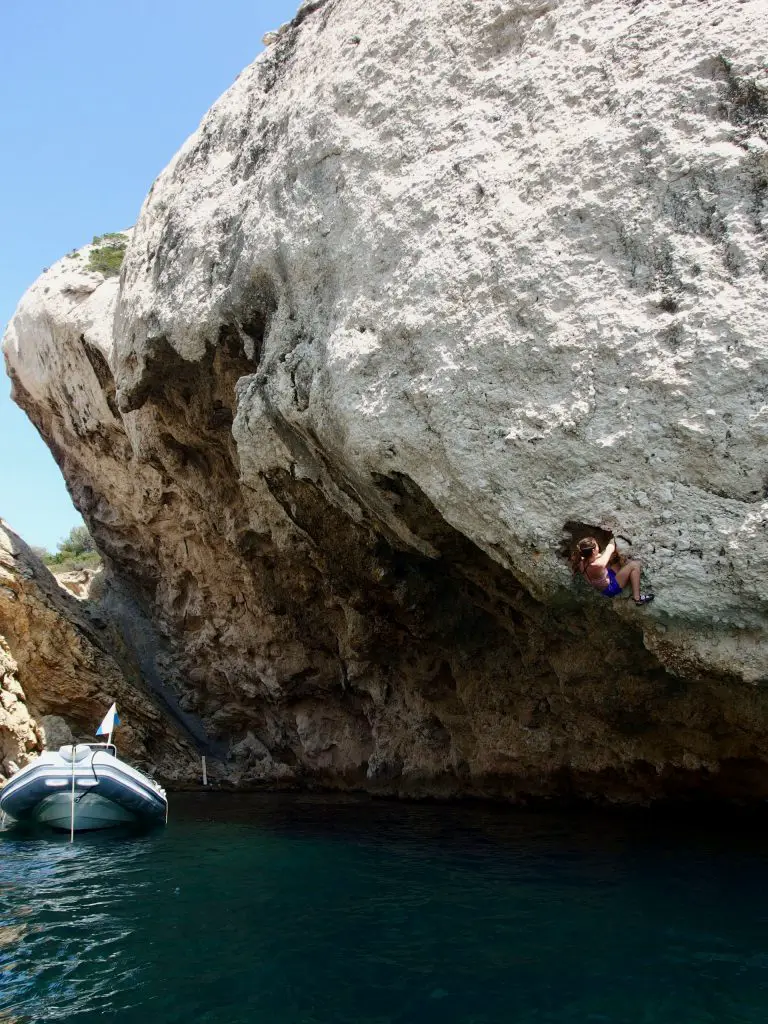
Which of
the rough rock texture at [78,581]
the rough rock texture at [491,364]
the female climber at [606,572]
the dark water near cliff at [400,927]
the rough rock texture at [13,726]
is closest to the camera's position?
the dark water near cliff at [400,927]

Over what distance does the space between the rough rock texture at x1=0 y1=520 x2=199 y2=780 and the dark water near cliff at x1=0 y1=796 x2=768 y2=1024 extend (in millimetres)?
4608

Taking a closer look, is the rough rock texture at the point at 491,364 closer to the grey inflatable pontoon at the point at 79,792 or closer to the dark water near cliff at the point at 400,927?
the dark water near cliff at the point at 400,927

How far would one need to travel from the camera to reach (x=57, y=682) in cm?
1683

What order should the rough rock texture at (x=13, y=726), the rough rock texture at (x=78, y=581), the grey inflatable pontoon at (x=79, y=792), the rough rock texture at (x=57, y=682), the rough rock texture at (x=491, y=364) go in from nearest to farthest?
the rough rock texture at (x=491, y=364) < the grey inflatable pontoon at (x=79, y=792) < the rough rock texture at (x=13, y=726) < the rough rock texture at (x=57, y=682) < the rough rock texture at (x=78, y=581)

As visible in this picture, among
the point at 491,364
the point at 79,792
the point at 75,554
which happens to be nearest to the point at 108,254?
the point at 79,792

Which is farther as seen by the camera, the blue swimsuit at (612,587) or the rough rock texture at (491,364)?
the blue swimsuit at (612,587)

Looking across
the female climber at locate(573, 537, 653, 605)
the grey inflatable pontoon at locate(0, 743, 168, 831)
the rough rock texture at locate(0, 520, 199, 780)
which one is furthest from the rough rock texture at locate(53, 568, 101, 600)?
the female climber at locate(573, 537, 653, 605)

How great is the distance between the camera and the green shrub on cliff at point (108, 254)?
1914cm

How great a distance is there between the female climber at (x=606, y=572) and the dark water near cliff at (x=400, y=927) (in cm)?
280

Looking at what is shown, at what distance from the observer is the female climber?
7.36 m

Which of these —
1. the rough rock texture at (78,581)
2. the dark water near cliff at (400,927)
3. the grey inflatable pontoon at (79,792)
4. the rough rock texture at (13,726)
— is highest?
the rough rock texture at (78,581)

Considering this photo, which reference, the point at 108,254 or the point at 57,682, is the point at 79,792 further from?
the point at 108,254

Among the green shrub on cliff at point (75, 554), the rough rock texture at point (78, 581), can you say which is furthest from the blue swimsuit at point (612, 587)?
the green shrub on cliff at point (75, 554)

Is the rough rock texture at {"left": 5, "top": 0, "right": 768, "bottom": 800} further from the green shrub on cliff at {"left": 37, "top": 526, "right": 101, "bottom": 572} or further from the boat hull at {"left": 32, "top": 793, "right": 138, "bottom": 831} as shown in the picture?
the green shrub on cliff at {"left": 37, "top": 526, "right": 101, "bottom": 572}
